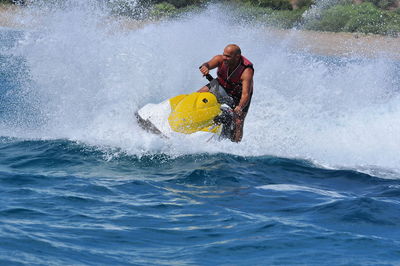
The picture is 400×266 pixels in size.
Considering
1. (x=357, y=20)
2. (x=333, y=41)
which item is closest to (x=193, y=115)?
(x=333, y=41)

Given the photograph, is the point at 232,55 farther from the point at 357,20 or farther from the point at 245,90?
the point at 357,20

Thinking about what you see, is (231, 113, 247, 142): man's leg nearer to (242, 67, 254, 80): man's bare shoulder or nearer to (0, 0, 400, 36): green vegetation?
(242, 67, 254, 80): man's bare shoulder

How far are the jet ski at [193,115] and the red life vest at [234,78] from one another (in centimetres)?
12

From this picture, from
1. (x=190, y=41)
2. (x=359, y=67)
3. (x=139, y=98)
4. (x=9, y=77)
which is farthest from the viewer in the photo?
(x=9, y=77)

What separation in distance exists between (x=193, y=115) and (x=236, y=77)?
2.48ft

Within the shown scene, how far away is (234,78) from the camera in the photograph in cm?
823

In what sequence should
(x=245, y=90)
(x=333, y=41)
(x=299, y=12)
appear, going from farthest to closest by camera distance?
(x=299, y=12)
(x=333, y=41)
(x=245, y=90)

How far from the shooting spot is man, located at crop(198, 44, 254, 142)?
795 centimetres

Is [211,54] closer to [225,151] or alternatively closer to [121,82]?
[121,82]

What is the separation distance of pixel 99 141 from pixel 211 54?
5.54 m

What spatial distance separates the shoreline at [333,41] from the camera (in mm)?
27828

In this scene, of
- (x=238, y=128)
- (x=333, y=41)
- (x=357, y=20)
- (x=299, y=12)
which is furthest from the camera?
(x=299, y=12)

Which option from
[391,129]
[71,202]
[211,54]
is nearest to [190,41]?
[211,54]

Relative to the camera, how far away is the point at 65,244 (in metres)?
4.82
